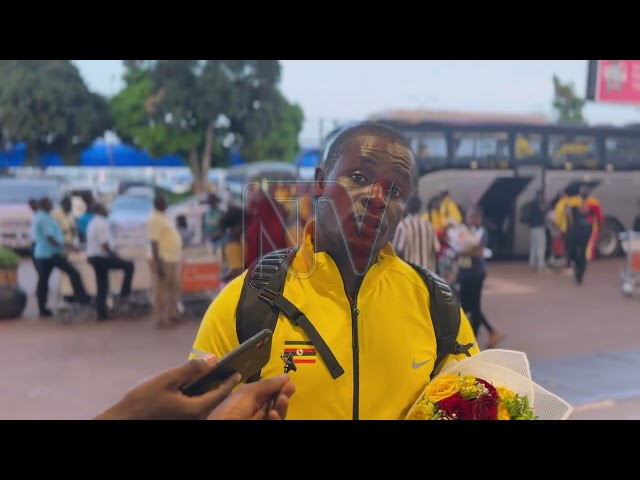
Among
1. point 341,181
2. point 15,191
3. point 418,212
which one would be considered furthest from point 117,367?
point 15,191

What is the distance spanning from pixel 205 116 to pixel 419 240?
1.76 meters

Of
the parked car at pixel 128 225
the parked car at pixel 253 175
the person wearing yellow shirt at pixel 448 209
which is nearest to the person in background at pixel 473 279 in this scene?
the person wearing yellow shirt at pixel 448 209

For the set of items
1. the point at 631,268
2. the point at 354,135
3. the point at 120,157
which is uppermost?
the point at 354,135

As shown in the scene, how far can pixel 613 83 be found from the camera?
4230 mm

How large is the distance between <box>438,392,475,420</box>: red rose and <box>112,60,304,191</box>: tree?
2538 mm

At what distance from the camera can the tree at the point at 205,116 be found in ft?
12.8

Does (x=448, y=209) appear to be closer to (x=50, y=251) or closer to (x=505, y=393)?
(x=50, y=251)

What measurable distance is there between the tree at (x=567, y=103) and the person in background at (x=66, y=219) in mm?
4693

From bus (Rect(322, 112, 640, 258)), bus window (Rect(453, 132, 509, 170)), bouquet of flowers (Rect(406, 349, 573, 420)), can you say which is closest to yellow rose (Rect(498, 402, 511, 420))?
bouquet of flowers (Rect(406, 349, 573, 420))

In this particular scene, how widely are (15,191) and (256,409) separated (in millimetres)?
8407

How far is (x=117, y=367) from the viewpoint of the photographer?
4.92m

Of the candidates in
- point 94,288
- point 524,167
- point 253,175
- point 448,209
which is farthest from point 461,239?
point 94,288

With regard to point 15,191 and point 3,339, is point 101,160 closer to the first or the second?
point 3,339

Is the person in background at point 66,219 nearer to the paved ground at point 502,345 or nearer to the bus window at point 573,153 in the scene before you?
the paved ground at point 502,345
